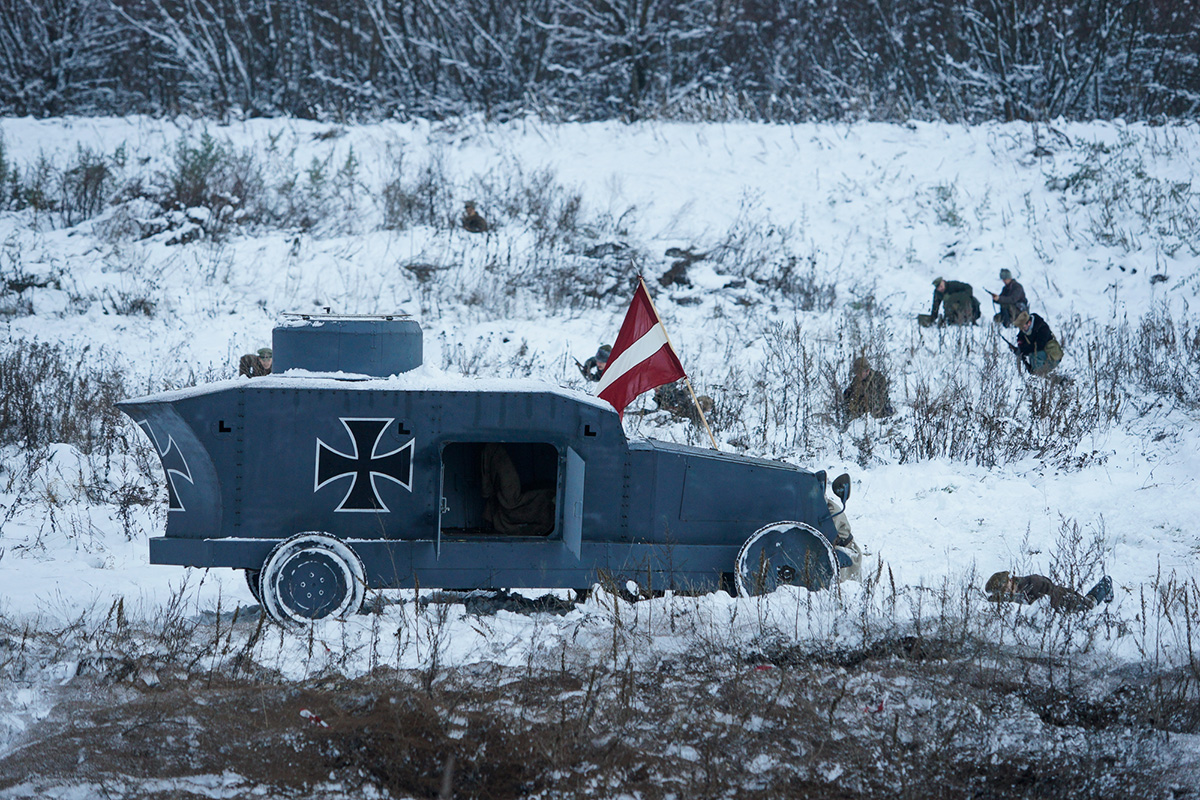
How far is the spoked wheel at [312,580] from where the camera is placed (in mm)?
6414

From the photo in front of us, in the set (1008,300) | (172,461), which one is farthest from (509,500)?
(1008,300)

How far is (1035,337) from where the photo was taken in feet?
44.8

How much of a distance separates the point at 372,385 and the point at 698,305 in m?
10.5

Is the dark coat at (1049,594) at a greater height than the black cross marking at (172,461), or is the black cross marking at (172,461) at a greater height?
the black cross marking at (172,461)

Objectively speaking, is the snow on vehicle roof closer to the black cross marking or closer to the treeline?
the black cross marking

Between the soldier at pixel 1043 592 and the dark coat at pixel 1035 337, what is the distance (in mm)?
7257

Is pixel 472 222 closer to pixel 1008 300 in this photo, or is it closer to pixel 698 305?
pixel 698 305

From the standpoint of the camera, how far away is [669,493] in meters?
6.86

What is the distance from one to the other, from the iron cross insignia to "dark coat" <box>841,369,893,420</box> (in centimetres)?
743

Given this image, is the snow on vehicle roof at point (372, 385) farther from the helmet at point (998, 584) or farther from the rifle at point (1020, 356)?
the rifle at point (1020, 356)

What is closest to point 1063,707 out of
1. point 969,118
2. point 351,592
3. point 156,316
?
point 351,592

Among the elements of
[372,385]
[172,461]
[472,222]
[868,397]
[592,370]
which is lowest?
[172,461]

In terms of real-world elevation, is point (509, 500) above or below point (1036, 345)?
below

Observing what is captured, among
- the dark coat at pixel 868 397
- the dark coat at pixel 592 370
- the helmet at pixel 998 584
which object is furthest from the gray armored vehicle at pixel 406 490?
the dark coat at pixel 592 370
